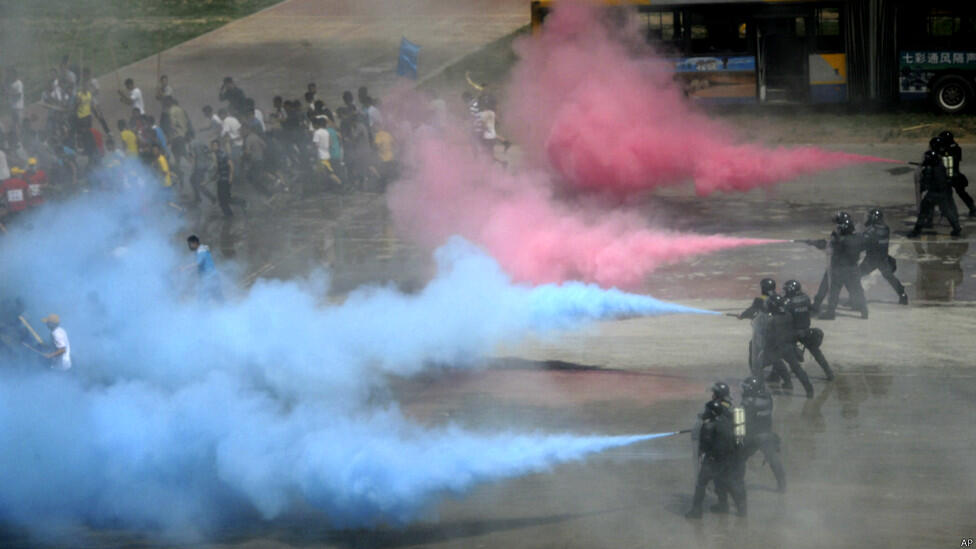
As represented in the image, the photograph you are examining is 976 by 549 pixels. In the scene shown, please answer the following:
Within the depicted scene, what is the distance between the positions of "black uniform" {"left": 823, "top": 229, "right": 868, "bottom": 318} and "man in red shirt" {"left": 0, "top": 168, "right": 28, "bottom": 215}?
10182mm

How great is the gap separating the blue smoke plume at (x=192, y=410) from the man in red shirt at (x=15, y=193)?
3.17 metres

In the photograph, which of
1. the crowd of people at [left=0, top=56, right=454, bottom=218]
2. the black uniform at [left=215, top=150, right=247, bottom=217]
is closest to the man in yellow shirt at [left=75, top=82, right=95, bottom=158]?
the crowd of people at [left=0, top=56, right=454, bottom=218]

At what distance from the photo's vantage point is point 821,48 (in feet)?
90.2

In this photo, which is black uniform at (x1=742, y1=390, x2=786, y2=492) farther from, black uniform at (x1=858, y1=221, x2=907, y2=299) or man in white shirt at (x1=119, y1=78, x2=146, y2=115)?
man in white shirt at (x1=119, y1=78, x2=146, y2=115)

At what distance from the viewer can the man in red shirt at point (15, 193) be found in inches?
617

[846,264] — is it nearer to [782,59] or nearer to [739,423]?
[739,423]

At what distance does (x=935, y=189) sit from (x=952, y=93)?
10319 millimetres

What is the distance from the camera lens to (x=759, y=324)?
1203 cm

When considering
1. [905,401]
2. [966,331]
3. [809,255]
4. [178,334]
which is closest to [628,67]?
[809,255]

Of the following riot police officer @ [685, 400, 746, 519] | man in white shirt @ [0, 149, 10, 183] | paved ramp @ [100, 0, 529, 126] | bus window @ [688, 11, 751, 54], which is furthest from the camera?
bus window @ [688, 11, 751, 54]

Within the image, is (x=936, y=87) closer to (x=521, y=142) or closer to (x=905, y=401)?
(x=521, y=142)

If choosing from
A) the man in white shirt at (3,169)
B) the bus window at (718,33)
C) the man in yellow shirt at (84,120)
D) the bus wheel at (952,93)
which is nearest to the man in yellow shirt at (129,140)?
the man in yellow shirt at (84,120)

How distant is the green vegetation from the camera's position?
13.9 meters

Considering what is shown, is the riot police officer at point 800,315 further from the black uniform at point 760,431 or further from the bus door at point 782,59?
the bus door at point 782,59
